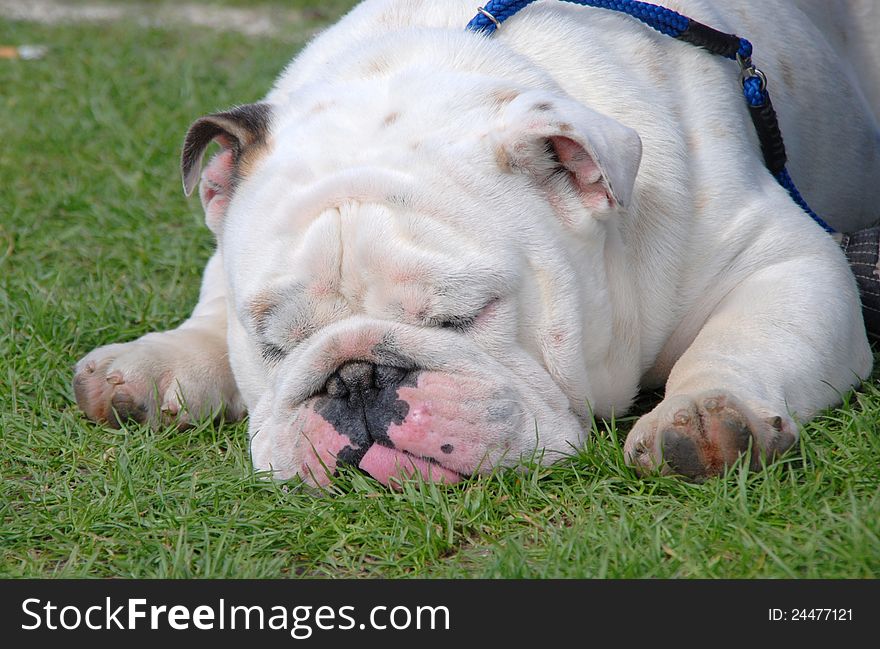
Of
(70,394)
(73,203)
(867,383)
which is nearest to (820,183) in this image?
(867,383)

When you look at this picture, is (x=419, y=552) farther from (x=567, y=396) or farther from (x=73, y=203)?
(x=73, y=203)

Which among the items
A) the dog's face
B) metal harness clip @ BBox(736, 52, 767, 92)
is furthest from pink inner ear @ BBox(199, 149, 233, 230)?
metal harness clip @ BBox(736, 52, 767, 92)

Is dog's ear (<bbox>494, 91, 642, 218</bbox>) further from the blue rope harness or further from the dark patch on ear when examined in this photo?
the dark patch on ear

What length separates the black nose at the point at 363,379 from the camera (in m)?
2.61

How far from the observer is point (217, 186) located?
122 inches

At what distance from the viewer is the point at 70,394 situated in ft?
11.4

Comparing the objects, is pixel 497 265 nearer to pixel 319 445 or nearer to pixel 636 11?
pixel 319 445

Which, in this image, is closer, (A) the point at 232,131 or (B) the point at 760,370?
(B) the point at 760,370

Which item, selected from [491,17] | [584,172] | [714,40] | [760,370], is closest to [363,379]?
[584,172]

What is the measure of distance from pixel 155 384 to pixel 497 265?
116 cm

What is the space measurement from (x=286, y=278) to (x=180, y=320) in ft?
4.46

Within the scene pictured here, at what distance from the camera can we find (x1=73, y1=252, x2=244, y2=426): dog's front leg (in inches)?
127

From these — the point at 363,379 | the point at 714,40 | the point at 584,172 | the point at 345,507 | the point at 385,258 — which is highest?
the point at 714,40

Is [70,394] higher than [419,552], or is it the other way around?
[419,552]
